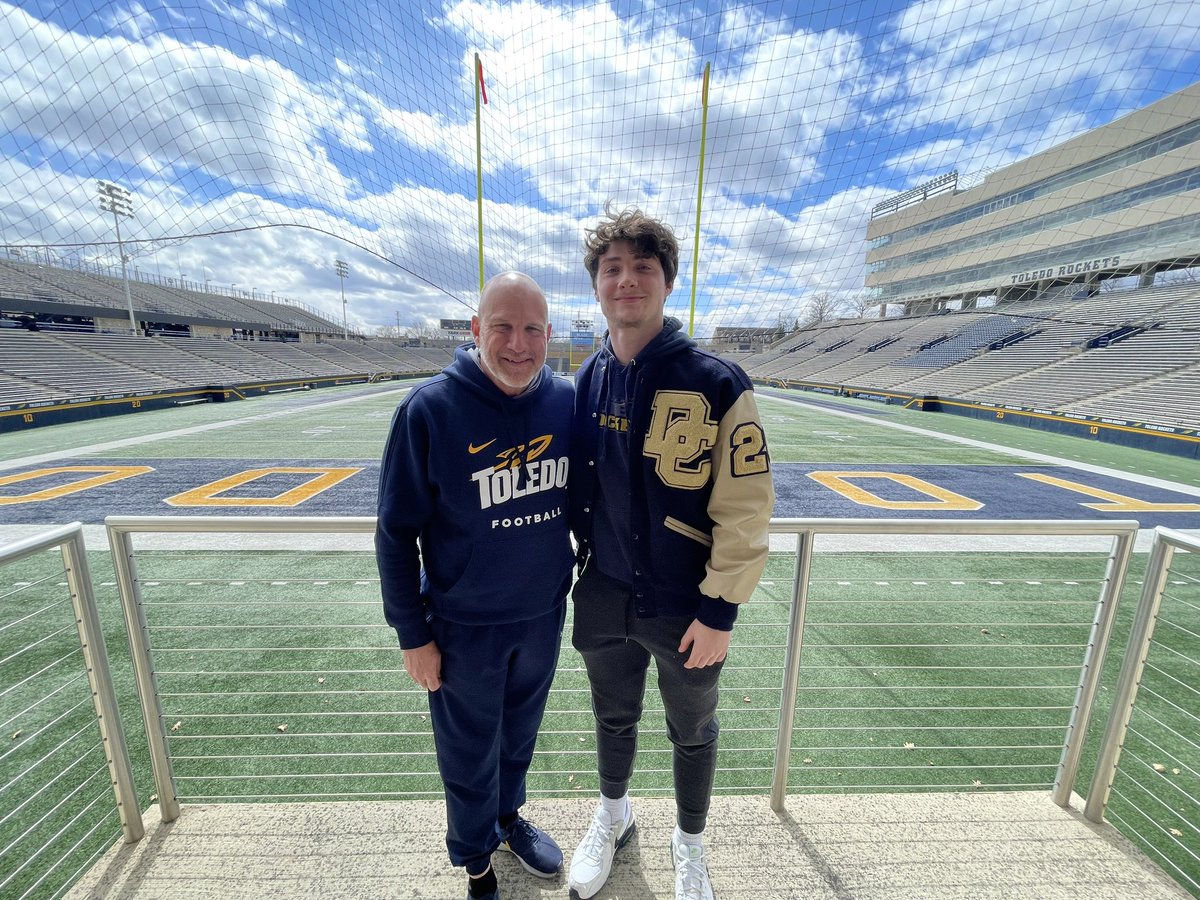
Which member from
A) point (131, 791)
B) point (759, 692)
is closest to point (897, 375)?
point (759, 692)

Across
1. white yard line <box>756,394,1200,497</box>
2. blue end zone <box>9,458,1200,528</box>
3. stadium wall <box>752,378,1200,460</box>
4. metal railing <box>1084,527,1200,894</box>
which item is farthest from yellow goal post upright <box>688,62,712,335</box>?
stadium wall <box>752,378,1200,460</box>

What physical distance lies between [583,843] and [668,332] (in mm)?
1661

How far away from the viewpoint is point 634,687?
5.14 ft

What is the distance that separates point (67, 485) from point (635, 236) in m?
10.00

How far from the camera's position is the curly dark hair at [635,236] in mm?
1336

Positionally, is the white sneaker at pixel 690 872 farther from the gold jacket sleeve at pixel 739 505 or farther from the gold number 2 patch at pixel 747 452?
the gold number 2 patch at pixel 747 452

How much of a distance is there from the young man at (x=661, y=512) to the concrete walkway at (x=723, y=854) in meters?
0.16

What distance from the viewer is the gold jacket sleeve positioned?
128 centimetres

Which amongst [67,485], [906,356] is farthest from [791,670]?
[906,356]

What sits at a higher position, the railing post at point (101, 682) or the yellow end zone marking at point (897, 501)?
the railing post at point (101, 682)

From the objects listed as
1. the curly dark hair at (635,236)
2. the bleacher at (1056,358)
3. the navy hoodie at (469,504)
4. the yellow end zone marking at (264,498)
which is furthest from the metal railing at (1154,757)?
the bleacher at (1056,358)

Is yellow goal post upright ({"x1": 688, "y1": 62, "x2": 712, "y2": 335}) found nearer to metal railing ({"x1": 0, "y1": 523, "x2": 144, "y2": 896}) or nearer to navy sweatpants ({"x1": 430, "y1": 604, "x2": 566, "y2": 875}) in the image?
navy sweatpants ({"x1": 430, "y1": 604, "x2": 566, "y2": 875})

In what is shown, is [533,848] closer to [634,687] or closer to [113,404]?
[634,687]

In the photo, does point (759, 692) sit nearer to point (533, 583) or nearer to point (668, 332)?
point (533, 583)
